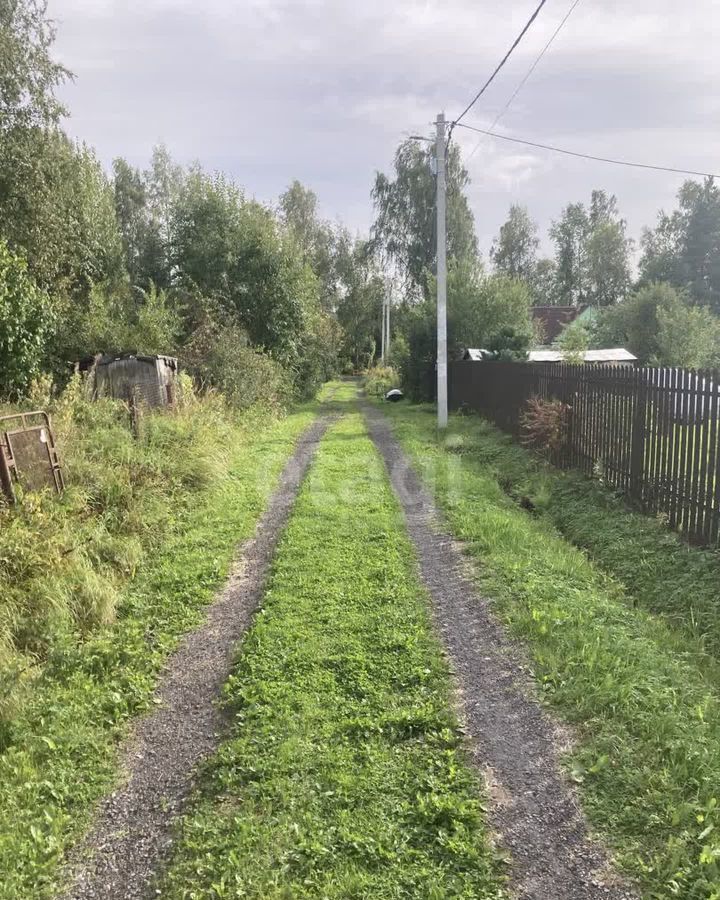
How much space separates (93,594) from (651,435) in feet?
20.6

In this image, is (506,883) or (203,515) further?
(203,515)

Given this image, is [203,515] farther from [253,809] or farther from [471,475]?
[253,809]

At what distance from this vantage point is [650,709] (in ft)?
11.2

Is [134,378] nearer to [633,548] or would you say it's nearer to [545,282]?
[633,548]

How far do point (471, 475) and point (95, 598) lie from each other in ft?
21.0

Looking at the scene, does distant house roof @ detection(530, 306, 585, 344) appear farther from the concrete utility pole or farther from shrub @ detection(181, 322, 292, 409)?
shrub @ detection(181, 322, 292, 409)

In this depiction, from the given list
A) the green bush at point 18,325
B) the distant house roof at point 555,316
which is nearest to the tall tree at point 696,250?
the distant house roof at point 555,316

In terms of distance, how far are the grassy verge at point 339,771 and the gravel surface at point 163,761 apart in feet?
0.42

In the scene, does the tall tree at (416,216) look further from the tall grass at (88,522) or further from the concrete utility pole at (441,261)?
the tall grass at (88,522)

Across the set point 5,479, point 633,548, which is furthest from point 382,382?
point 5,479

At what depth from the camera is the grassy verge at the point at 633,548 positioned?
506 centimetres

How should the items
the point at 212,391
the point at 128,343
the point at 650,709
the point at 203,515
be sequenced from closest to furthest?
the point at 650,709, the point at 203,515, the point at 212,391, the point at 128,343

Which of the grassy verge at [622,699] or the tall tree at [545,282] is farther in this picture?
the tall tree at [545,282]

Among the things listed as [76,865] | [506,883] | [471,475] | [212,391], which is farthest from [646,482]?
[212,391]
